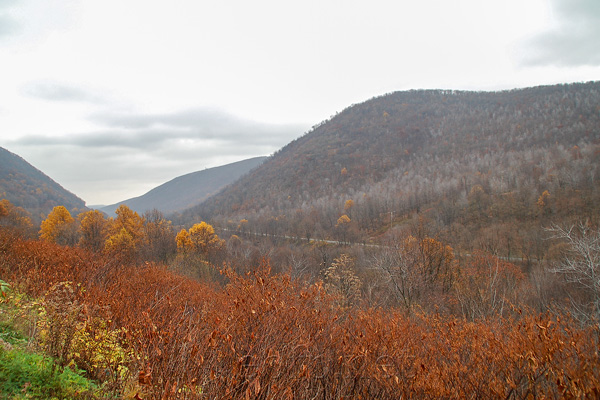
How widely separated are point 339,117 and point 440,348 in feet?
640

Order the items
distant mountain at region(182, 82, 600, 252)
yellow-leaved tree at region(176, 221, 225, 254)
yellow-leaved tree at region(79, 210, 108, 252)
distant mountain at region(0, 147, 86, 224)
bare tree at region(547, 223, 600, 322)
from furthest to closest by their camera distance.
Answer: distant mountain at region(0, 147, 86, 224)
distant mountain at region(182, 82, 600, 252)
yellow-leaved tree at region(176, 221, 225, 254)
yellow-leaved tree at region(79, 210, 108, 252)
bare tree at region(547, 223, 600, 322)

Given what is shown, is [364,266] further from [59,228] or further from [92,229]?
[59,228]

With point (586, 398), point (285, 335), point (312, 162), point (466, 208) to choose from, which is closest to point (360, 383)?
point (285, 335)

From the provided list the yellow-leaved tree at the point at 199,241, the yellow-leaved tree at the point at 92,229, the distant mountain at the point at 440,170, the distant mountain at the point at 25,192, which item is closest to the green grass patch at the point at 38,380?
the yellow-leaved tree at the point at 92,229

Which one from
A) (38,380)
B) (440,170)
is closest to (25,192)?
(38,380)

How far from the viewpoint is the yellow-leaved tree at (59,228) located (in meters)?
32.5

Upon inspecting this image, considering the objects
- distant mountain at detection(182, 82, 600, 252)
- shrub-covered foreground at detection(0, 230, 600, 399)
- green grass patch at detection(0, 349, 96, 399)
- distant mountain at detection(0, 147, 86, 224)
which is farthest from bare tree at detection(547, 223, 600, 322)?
distant mountain at detection(0, 147, 86, 224)

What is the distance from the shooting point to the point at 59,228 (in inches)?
1315

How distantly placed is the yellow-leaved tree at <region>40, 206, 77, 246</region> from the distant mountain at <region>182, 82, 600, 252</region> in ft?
149

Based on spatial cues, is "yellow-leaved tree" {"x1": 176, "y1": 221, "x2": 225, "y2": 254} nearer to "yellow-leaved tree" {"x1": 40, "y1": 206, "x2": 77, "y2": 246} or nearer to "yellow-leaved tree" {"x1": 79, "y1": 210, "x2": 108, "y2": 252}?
"yellow-leaved tree" {"x1": 79, "y1": 210, "x2": 108, "y2": 252}

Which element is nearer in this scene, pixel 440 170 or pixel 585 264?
pixel 585 264

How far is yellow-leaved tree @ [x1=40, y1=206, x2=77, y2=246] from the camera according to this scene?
107 ft

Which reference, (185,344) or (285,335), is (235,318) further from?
(185,344)

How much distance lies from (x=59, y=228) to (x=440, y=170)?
348 ft
